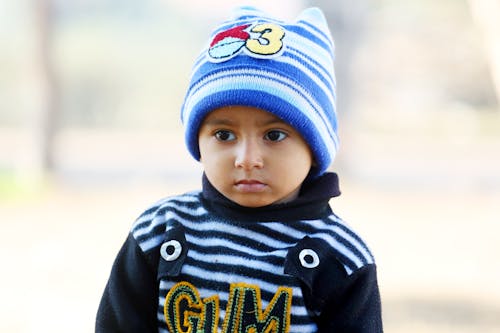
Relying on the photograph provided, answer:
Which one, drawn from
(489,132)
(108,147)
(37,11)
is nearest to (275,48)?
(37,11)

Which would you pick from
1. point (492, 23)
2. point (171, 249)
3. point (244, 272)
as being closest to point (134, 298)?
point (171, 249)

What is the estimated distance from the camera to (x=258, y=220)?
1.90m

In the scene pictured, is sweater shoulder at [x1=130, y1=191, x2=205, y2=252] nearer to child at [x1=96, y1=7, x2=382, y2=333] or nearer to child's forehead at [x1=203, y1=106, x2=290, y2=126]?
child at [x1=96, y1=7, x2=382, y2=333]

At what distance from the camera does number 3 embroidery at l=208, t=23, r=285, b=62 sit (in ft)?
6.01

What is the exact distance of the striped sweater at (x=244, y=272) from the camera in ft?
6.03

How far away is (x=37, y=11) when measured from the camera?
10109mm

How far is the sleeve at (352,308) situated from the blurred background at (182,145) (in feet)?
9.26

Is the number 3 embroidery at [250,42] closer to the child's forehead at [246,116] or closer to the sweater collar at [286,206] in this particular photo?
the child's forehead at [246,116]

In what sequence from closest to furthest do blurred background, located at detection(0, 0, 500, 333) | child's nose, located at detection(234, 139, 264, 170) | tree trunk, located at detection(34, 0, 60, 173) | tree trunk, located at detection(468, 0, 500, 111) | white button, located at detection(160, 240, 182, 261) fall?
child's nose, located at detection(234, 139, 264, 170), white button, located at detection(160, 240, 182, 261), tree trunk, located at detection(468, 0, 500, 111), blurred background, located at detection(0, 0, 500, 333), tree trunk, located at detection(34, 0, 60, 173)

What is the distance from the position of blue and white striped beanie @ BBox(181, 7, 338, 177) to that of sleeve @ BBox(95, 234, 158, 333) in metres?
Result: 0.29

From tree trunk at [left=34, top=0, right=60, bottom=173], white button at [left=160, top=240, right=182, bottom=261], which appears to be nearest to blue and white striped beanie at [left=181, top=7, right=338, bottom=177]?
white button at [left=160, top=240, right=182, bottom=261]

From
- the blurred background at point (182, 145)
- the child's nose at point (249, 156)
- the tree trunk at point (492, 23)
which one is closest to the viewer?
the child's nose at point (249, 156)

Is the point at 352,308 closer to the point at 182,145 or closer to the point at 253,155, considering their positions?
the point at 253,155

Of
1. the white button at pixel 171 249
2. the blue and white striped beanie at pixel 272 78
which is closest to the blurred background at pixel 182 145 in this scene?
the blue and white striped beanie at pixel 272 78
